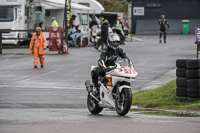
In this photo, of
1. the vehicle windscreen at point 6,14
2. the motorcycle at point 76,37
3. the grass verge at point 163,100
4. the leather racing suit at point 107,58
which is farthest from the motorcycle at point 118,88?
the vehicle windscreen at point 6,14

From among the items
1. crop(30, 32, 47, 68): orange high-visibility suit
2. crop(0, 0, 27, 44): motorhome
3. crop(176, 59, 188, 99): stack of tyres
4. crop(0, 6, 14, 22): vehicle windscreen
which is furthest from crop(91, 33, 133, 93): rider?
crop(0, 6, 14, 22): vehicle windscreen

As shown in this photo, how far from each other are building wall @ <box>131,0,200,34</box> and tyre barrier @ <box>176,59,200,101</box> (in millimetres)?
44143

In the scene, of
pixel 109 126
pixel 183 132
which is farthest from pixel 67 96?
pixel 183 132

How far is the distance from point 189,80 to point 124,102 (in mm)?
3886

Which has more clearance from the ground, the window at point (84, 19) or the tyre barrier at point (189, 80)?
the window at point (84, 19)

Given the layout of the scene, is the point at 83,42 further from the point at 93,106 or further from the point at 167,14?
the point at 93,106

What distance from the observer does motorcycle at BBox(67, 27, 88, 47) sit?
38000mm

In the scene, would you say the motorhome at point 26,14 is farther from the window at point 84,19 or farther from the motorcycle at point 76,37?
the motorcycle at point 76,37

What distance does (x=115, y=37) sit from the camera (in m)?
12.0

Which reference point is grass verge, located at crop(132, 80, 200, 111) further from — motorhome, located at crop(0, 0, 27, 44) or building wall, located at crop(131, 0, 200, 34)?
→ building wall, located at crop(131, 0, 200, 34)

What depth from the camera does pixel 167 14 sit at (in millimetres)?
59875

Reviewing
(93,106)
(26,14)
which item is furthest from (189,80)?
(26,14)

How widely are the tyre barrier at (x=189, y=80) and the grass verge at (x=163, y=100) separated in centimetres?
23

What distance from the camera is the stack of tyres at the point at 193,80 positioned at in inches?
569
